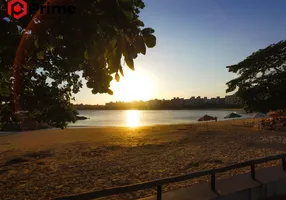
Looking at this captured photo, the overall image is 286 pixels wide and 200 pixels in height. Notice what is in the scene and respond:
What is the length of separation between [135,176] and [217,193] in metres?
6.15

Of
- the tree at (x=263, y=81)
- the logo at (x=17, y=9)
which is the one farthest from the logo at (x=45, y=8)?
the tree at (x=263, y=81)

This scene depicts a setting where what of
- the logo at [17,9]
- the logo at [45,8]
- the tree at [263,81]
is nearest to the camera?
the logo at [45,8]

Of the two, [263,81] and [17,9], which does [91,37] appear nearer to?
[17,9]

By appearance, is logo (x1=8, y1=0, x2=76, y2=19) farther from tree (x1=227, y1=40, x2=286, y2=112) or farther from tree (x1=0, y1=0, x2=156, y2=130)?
tree (x1=227, y1=40, x2=286, y2=112)

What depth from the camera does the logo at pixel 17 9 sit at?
272cm

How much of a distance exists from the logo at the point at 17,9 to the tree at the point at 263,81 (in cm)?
3316

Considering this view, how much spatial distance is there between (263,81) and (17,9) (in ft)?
114

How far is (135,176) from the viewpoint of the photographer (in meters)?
10.8

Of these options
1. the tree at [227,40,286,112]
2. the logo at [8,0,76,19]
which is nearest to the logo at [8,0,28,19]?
the logo at [8,0,76,19]

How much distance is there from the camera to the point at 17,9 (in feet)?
9.16

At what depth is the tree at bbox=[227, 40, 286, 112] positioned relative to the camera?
1282 inches

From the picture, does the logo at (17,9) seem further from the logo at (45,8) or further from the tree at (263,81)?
the tree at (263,81)

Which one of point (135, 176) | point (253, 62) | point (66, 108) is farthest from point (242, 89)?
point (66, 108)

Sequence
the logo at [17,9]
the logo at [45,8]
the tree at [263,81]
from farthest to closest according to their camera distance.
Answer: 1. the tree at [263,81]
2. the logo at [17,9]
3. the logo at [45,8]
